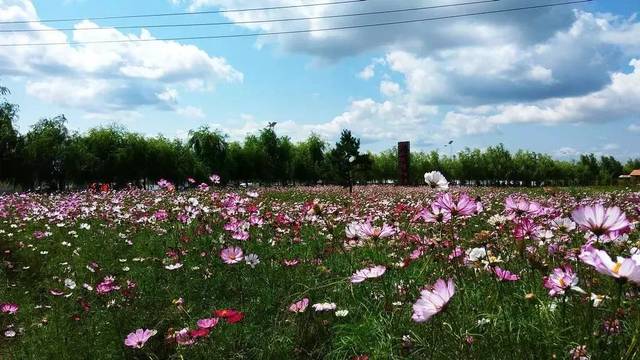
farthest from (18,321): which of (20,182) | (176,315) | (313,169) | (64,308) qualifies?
(313,169)

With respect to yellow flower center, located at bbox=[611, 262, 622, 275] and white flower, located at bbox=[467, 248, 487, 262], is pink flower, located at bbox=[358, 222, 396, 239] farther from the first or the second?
yellow flower center, located at bbox=[611, 262, 622, 275]

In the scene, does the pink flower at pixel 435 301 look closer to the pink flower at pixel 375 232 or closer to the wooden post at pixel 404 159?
the pink flower at pixel 375 232

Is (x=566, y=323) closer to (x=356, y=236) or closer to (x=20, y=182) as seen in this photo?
(x=356, y=236)

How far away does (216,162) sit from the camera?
5484 cm

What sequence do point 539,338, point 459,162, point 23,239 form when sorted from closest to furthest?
point 539,338
point 23,239
point 459,162

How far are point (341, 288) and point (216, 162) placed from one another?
51111 mm

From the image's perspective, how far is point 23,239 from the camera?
32.0 ft

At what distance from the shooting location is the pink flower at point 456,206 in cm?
231

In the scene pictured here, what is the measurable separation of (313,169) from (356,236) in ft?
203

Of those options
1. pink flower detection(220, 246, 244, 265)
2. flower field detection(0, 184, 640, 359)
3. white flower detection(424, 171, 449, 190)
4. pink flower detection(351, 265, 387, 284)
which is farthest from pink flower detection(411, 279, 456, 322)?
pink flower detection(220, 246, 244, 265)

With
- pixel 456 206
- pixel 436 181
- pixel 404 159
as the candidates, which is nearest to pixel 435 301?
pixel 456 206

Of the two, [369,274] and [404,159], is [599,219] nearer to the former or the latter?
[369,274]

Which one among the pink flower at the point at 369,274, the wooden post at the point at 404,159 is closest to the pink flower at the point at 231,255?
the pink flower at the point at 369,274

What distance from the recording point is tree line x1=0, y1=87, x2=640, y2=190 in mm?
38688
